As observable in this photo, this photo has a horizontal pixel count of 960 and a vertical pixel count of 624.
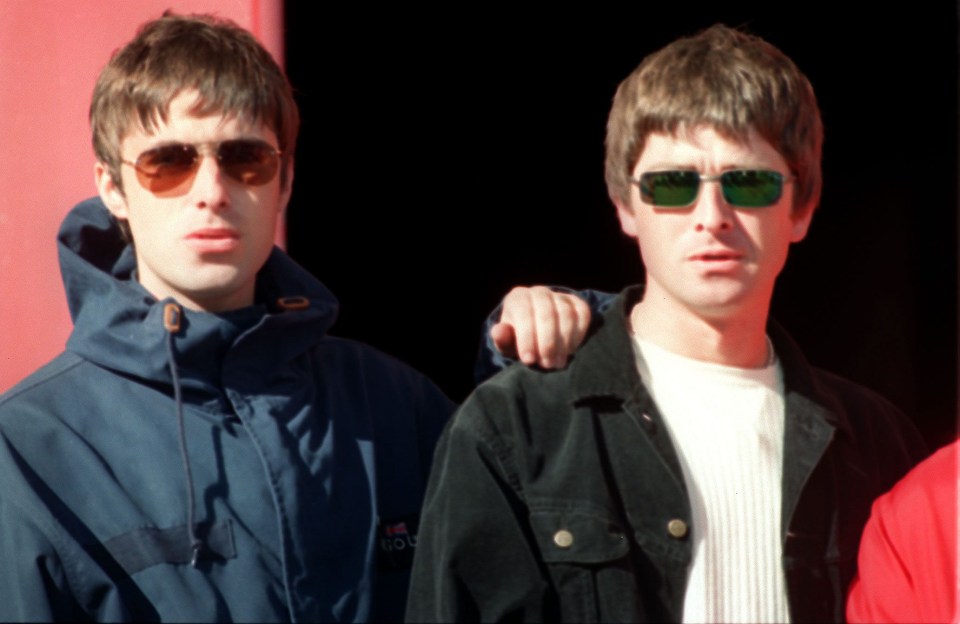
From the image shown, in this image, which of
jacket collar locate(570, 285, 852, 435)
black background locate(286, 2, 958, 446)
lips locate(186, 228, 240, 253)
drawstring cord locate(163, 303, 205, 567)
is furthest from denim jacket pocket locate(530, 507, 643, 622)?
black background locate(286, 2, 958, 446)

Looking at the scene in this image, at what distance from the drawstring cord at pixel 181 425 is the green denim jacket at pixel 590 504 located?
1.18 feet

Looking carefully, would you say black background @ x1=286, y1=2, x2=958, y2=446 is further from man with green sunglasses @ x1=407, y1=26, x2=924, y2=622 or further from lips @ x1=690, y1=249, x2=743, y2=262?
lips @ x1=690, y1=249, x2=743, y2=262

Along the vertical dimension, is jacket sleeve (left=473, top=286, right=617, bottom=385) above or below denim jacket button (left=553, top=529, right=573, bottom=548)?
above

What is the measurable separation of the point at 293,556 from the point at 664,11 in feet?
9.45

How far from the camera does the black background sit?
466 centimetres

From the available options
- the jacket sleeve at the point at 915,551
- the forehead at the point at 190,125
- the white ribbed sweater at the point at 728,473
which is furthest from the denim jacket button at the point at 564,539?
the forehead at the point at 190,125

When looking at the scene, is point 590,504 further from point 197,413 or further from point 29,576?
point 29,576

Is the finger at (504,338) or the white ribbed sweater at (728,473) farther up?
the finger at (504,338)

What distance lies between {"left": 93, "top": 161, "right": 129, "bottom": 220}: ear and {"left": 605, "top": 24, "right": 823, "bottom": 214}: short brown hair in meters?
0.85

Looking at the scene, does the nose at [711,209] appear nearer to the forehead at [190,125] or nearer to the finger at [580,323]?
the finger at [580,323]

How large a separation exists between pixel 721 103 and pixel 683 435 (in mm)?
541

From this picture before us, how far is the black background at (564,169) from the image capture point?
4.66 meters

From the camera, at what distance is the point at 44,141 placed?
2.96 m

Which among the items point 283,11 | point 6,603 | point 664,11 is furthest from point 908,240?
point 6,603
